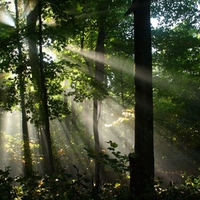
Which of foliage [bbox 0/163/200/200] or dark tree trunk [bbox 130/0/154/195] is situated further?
dark tree trunk [bbox 130/0/154/195]

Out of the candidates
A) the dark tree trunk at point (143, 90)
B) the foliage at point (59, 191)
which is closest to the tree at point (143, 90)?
the dark tree trunk at point (143, 90)

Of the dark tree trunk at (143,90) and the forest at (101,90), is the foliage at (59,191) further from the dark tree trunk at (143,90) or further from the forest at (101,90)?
the dark tree trunk at (143,90)

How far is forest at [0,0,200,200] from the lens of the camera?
4.68 m

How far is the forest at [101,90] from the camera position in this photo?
4684mm

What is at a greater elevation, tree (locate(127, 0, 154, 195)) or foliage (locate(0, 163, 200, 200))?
tree (locate(127, 0, 154, 195))

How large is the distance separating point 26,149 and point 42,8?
28.8ft

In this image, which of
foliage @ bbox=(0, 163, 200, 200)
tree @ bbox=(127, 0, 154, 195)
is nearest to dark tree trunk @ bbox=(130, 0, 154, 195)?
tree @ bbox=(127, 0, 154, 195)

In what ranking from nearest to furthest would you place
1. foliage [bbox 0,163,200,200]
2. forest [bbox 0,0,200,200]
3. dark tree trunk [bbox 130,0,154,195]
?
foliage [bbox 0,163,200,200] → forest [bbox 0,0,200,200] → dark tree trunk [bbox 130,0,154,195]

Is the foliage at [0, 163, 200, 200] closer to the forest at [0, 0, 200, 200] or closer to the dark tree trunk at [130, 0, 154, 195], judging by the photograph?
the forest at [0, 0, 200, 200]

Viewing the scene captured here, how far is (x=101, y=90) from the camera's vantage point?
9586 mm

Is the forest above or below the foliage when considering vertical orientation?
above

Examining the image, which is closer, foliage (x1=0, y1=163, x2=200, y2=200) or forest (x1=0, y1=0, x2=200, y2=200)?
foliage (x1=0, y1=163, x2=200, y2=200)

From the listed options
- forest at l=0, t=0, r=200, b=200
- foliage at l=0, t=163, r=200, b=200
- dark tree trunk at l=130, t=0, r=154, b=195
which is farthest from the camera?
dark tree trunk at l=130, t=0, r=154, b=195

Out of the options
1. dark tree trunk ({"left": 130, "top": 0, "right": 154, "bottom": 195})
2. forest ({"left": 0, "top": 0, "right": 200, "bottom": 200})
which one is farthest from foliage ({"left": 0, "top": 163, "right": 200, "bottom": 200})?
dark tree trunk ({"left": 130, "top": 0, "right": 154, "bottom": 195})
